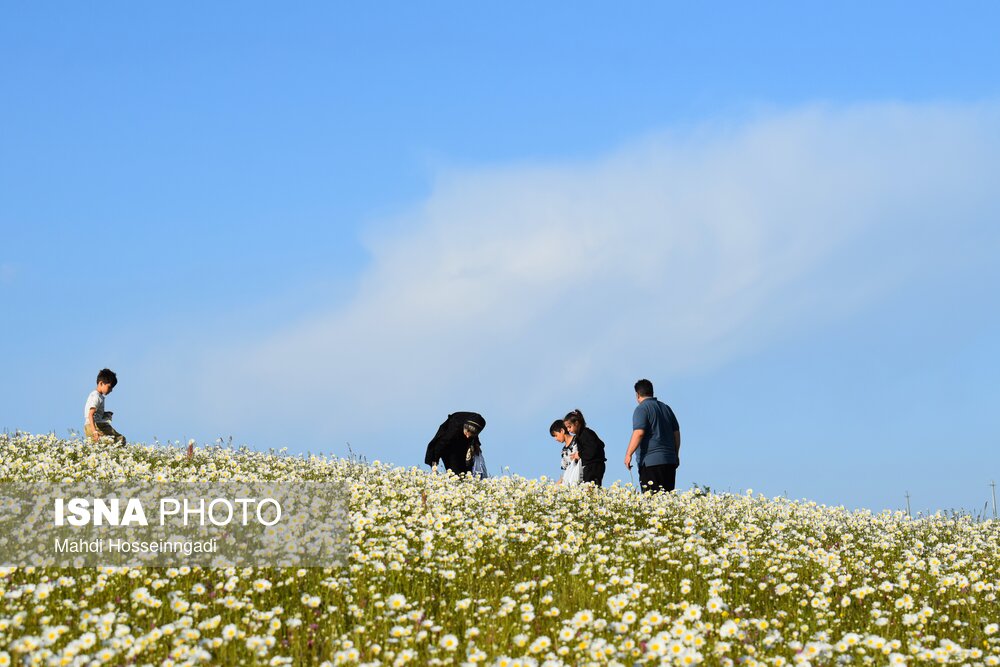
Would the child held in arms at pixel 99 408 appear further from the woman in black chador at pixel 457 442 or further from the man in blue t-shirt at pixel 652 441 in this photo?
the man in blue t-shirt at pixel 652 441

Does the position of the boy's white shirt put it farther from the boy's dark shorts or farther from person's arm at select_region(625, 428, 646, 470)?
person's arm at select_region(625, 428, 646, 470)

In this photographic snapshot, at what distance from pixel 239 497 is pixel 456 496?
2.91 metres

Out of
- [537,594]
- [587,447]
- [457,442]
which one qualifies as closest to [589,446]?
[587,447]

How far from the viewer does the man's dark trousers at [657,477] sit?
17125 mm

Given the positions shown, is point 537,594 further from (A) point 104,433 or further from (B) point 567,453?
(A) point 104,433

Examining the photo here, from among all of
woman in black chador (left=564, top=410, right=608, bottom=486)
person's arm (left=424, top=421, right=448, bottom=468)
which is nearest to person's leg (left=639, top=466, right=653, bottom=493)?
woman in black chador (left=564, top=410, right=608, bottom=486)

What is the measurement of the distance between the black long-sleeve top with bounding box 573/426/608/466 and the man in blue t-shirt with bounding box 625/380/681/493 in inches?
28.5

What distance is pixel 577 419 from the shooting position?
17.9m

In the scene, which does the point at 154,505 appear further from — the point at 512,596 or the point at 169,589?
the point at 512,596

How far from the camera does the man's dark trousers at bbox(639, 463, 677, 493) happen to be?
1712 cm

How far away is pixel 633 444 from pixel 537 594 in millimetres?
7455

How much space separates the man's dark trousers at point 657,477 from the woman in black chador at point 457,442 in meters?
3.35

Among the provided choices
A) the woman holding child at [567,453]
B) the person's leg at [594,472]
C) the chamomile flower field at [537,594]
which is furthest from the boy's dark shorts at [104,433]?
the person's leg at [594,472]

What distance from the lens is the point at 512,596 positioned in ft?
32.0
